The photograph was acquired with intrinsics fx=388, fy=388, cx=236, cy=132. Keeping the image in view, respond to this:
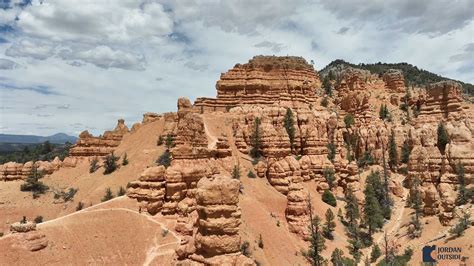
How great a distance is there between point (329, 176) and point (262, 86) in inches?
704

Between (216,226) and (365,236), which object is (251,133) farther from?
(216,226)

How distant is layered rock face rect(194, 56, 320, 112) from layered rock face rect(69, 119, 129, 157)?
13.6m

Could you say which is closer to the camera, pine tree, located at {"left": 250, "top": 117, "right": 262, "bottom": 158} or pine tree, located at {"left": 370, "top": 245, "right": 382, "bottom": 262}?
pine tree, located at {"left": 370, "top": 245, "right": 382, "bottom": 262}

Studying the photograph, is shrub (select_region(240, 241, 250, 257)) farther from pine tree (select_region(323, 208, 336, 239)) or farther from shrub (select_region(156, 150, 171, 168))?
shrub (select_region(156, 150, 171, 168))

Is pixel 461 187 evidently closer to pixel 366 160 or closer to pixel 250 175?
pixel 366 160

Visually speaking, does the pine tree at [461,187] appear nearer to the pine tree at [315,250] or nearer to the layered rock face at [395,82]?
the pine tree at [315,250]

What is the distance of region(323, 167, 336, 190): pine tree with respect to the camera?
51281 millimetres

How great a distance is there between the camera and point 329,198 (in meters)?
48.8

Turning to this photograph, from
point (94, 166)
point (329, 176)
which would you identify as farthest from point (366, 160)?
point (94, 166)

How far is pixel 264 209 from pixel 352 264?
977 cm

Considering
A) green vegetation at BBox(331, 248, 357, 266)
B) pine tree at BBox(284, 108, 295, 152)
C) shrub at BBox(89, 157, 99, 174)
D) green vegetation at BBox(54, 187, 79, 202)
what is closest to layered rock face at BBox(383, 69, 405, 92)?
pine tree at BBox(284, 108, 295, 152)

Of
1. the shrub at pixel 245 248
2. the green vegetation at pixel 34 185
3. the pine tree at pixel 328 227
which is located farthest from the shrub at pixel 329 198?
the green vegetation at pixel 34 185

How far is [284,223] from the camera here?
1594 inches

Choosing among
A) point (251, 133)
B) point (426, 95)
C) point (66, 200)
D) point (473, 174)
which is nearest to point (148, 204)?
point (66, 200)
